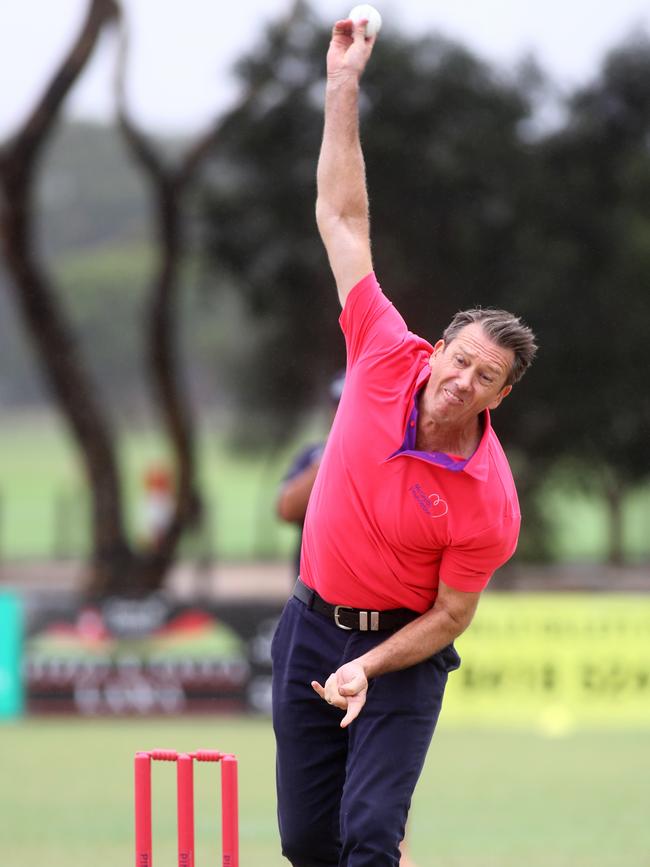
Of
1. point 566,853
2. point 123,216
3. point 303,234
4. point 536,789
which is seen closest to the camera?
point 566,853

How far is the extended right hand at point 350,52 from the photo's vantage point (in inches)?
206

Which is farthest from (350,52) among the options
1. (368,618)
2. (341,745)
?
(341,745)

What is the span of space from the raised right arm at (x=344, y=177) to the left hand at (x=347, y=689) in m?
1.18

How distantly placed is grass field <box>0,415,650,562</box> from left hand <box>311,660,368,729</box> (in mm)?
11496

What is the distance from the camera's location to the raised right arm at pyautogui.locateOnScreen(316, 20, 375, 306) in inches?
203

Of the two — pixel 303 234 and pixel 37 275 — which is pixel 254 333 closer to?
pixel 303 234

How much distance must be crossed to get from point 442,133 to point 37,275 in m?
4.64

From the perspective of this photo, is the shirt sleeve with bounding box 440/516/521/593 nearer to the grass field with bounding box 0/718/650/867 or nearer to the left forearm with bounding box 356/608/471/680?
the left forearm with bounding box 356/608/471/680

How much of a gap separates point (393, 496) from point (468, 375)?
44 centimetres

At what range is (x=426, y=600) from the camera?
16.8 ft

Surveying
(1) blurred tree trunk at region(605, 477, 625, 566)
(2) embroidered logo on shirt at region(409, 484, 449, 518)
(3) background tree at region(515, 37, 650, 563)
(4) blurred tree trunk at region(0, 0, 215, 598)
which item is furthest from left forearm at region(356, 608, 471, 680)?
(1) blurred tree trunk at region(605, 477, 625, 566)

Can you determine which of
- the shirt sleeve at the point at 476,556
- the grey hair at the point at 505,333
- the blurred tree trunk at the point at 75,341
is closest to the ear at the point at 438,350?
the grey hair at the point at 505,333

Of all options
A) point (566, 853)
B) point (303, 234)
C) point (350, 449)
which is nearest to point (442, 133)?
point (303, 234)

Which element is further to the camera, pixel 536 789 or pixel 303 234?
pixel 303 234
